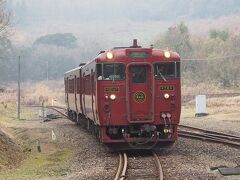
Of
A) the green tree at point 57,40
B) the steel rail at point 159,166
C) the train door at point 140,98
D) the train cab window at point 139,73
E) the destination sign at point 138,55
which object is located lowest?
the steel rail at point 159,166

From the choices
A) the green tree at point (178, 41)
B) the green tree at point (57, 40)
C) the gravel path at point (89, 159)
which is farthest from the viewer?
the green tree at point (57, 40)

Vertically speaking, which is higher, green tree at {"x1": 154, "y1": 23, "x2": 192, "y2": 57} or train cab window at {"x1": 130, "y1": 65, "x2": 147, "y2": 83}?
green tree at {"x1": 154, "y1": 23, "x2": 192, "y2": 57}

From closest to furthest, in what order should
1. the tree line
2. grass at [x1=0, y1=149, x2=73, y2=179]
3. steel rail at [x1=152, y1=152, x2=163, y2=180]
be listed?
steel rail at [x1=152, y1=152, x2=163, y2=180], grass at [x1=0, y1=149, x2=73, y2=179], the tree line

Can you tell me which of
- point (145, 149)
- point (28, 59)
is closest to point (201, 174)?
point (145, 149)

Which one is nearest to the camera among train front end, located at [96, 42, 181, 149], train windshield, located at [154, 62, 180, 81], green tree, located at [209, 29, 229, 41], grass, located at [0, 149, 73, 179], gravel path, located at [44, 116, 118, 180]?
gravel path, located at [44, 116, 118, 180]

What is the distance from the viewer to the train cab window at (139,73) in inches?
707

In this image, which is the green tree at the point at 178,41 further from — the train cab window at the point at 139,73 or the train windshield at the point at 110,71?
the train windshield at the point at 110,71

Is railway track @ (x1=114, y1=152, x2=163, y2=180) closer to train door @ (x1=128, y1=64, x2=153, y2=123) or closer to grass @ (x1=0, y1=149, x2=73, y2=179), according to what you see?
train door @ (x1=128, y1=64, x2=153, y2=123)

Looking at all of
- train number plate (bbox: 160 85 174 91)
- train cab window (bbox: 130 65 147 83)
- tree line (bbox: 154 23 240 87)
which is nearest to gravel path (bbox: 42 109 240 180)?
train number plate (bbox: 160 85 174 91)

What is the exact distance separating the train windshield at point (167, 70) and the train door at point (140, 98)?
28 centimetres

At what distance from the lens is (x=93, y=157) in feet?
59.0

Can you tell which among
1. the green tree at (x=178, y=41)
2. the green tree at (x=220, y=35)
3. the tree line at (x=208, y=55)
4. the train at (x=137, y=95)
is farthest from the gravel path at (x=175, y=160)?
the green tree at (x=220, y=35)

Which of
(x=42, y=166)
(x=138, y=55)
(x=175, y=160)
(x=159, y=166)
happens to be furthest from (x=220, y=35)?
(x=159, y=166)

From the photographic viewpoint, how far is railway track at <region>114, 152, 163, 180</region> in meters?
13.7
